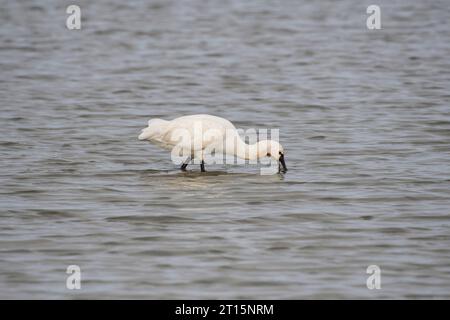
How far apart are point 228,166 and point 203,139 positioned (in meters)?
Answer: 1.23

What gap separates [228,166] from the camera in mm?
13812

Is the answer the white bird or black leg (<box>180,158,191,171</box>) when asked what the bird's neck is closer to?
the white bird

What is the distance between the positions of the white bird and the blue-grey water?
323mm

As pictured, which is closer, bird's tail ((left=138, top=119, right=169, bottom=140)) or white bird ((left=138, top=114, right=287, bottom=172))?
white bird ((left=138, top=114, right=287, bottom=172))

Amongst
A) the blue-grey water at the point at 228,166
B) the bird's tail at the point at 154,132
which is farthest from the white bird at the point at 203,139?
the blue-grey water at the point at 228,166

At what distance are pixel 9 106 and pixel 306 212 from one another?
8.27m

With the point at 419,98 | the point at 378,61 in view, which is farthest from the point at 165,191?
the point at 378,61

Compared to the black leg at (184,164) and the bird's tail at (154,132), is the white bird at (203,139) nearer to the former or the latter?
the bird's tail at (154,132)

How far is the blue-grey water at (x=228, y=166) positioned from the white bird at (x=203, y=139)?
0.32 meters

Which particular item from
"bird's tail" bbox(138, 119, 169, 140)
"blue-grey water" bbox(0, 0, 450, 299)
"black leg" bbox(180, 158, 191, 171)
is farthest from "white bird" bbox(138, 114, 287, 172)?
"blue-grey water" bbox(0, 0, 450, 299)

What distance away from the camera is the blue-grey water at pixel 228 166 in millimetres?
9484

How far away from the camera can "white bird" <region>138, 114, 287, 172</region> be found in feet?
41.8

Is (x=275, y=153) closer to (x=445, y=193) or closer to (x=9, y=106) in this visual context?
(x=445, y=193)

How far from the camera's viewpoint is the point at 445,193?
1213 centimetres
